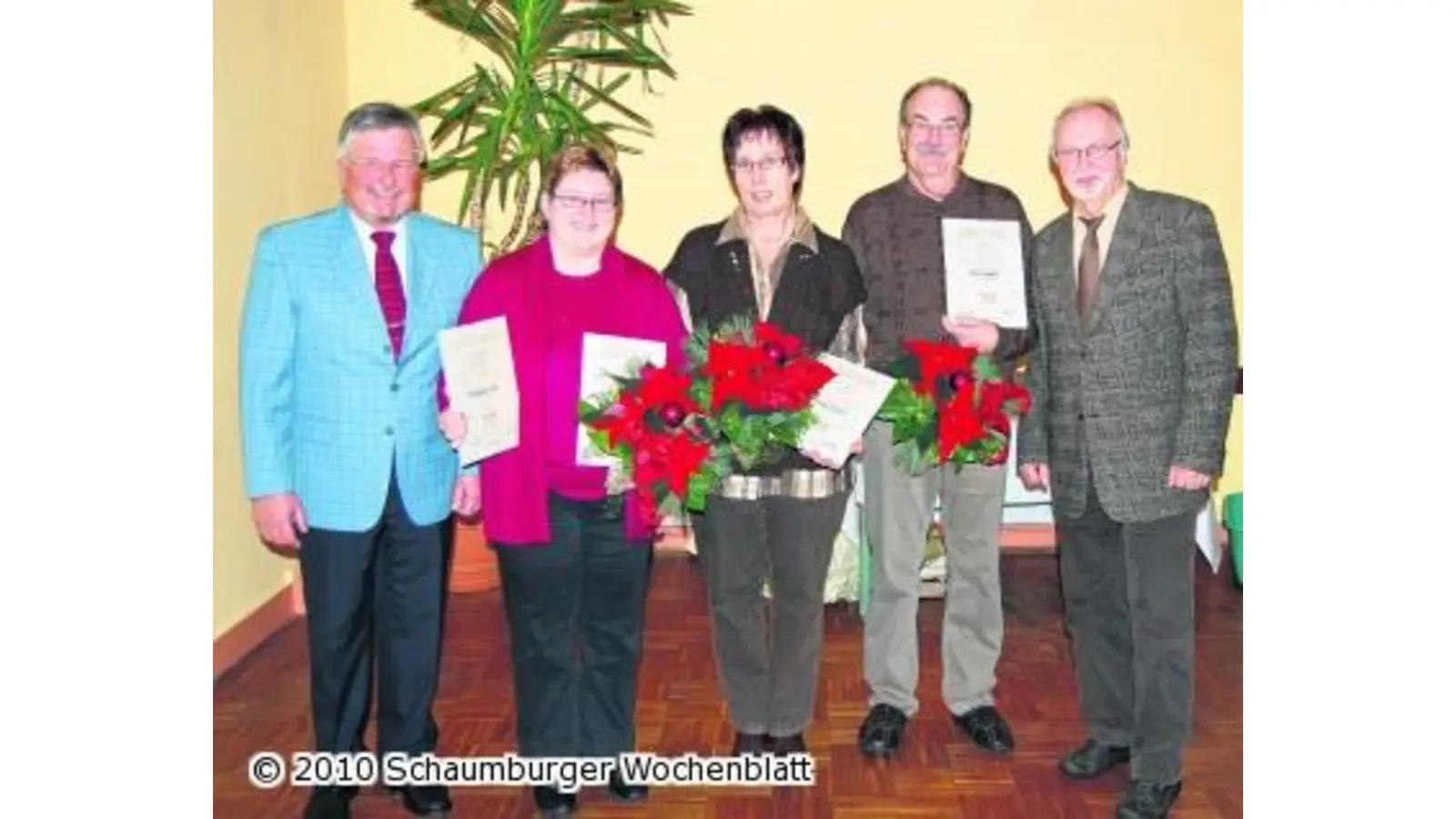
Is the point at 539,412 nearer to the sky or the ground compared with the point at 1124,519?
nearer to the sky

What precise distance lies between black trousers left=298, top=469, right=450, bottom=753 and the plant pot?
248cm

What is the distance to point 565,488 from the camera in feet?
10.3

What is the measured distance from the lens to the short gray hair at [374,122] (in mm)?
3037

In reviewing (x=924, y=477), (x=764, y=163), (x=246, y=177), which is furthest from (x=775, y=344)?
(x=246, y=177)

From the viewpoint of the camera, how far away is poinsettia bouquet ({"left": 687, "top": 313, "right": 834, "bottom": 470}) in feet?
10.1

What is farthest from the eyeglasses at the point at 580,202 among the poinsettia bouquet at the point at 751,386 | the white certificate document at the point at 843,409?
the white certificate document at the point at 843,409

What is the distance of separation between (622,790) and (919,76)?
14.0ft

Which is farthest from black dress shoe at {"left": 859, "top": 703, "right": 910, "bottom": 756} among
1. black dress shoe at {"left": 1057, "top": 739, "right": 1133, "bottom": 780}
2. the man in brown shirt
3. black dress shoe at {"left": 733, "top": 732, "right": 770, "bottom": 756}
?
black dress shoe at {"left": 1057, "top": 739, "right": 1133, "bottom": 780}

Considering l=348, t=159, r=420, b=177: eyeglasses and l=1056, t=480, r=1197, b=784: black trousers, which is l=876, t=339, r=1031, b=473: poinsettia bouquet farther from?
l=348, t=159, r=420, b=177: eyeglasses

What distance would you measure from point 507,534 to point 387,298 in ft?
2.05
